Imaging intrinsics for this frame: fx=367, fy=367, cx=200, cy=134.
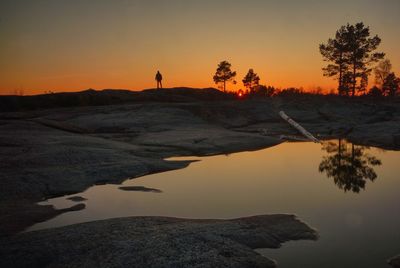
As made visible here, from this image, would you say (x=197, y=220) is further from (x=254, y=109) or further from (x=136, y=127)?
(x=254, y=109)

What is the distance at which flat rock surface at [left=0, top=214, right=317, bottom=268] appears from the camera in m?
6.15

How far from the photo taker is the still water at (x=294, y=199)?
705cm

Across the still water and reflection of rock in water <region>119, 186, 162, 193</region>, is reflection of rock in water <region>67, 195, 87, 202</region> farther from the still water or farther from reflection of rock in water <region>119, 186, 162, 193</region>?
reflection of rock in water <region>119, 186, 162, 193</region>

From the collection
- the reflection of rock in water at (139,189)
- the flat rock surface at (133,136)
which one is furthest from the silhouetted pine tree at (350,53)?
the reflection of rock in water at (139,189)

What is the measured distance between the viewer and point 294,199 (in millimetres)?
10664

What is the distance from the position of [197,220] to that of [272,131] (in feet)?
70.3

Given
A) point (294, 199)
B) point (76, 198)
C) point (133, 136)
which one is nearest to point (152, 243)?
point (76, 198)

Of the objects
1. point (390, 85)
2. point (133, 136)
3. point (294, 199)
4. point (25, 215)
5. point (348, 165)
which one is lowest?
point (348, 165)

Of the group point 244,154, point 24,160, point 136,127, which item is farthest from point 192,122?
point 24,160

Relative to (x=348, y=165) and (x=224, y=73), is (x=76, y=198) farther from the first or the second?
(x=224, y=73)

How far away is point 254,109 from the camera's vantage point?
36.8 m

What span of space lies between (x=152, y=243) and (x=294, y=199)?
5375mm

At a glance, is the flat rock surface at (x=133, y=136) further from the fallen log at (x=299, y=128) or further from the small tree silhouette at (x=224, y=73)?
the small tree silhouette at (x=224, y=73)

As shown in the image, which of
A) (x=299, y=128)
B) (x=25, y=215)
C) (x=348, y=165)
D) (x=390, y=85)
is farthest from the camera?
(x=390, y=85)
